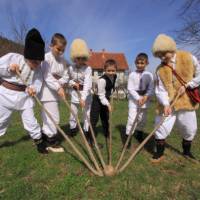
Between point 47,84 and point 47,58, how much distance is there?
0.47 meters

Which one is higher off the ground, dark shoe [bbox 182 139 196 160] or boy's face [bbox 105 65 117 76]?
boy's face [bbox 105 65 117 76]

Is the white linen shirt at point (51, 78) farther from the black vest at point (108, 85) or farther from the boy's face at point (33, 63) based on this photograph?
the black vest at point (108, 85)

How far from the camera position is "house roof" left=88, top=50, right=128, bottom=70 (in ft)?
131

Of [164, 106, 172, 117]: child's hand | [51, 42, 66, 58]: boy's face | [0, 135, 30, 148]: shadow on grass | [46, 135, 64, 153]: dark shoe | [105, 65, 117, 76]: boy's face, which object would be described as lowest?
[0, 135, 30, 148]: shadow on grass

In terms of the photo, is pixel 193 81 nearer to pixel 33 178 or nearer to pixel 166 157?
pixel 166 157

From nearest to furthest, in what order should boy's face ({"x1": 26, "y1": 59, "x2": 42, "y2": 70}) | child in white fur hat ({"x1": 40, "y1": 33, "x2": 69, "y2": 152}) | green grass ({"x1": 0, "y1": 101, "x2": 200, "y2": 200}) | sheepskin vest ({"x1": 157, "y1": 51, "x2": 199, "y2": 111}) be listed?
1. green grass ({"x1": 0, "y1": 101, "x2": 200, "y2": 200})
2. sheepskin vest ({"x1": 157, "y1": 51, "x2": 199, "y2": 111})
3. boy's face ({"x1": 26, "y1": 59, "x2": 42, "y2": 70})
4. child in white fur hat ({"x1": 40, "y1": 33, "x2": 69, "y2": 152})

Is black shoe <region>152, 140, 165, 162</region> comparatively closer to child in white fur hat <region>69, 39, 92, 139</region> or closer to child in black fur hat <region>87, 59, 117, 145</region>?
child in black fur hat <region>87, 59, 117, 145</region>

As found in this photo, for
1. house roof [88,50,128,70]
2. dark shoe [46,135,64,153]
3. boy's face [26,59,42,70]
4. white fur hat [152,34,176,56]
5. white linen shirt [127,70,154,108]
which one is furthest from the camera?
house roof [88,50,128,70]

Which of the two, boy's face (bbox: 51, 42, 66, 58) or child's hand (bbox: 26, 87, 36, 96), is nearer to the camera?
child's hand (bbox: 26, 87, 36, 96)

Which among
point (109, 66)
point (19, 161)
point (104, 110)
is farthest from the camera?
point (104, 110)

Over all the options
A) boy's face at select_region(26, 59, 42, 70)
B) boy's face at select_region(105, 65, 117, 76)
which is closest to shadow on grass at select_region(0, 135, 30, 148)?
boy's face at select_region(26, 59, 42, 70)

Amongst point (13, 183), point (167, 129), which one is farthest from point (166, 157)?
point (13, 183)

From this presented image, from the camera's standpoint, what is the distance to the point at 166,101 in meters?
3.83

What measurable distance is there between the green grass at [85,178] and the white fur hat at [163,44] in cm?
188
